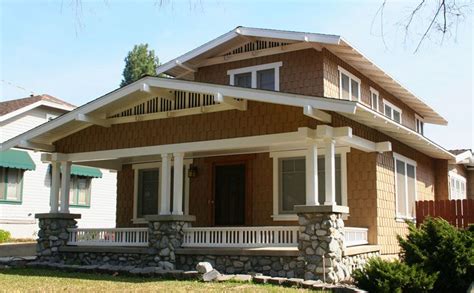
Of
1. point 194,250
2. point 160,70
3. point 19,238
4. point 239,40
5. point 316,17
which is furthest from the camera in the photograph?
point 19,238

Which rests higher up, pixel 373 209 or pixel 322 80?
pixel 322 80

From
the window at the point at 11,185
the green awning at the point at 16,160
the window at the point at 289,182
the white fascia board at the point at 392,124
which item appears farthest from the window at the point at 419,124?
the window at the point at 11,185

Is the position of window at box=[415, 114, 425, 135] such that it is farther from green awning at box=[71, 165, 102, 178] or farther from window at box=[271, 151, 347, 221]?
green awning at box=[71, 165, 102, 178]

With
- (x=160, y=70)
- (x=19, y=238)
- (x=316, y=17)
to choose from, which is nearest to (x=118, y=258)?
(x=160, y=70)

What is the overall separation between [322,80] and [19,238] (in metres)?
15.8

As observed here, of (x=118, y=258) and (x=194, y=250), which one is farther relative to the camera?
(x=118, y=258)

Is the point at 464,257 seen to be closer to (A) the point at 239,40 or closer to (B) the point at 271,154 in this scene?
(B) the point at 271,154

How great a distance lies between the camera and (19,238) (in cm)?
2389

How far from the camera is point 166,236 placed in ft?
42.0

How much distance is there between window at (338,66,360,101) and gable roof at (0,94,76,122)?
15.0 metres

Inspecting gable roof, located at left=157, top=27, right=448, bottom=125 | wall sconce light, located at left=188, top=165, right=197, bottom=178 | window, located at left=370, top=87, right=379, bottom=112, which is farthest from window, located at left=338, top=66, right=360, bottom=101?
wall sconce light, located at left=188, top=165, right=197, bottom=178

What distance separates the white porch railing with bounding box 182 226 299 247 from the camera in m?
11.8

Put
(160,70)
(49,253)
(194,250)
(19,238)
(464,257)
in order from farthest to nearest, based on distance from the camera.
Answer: (19,238)
(160,70)
(49,253)
(194,250)
(464,257)

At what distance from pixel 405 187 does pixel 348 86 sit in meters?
3.12
